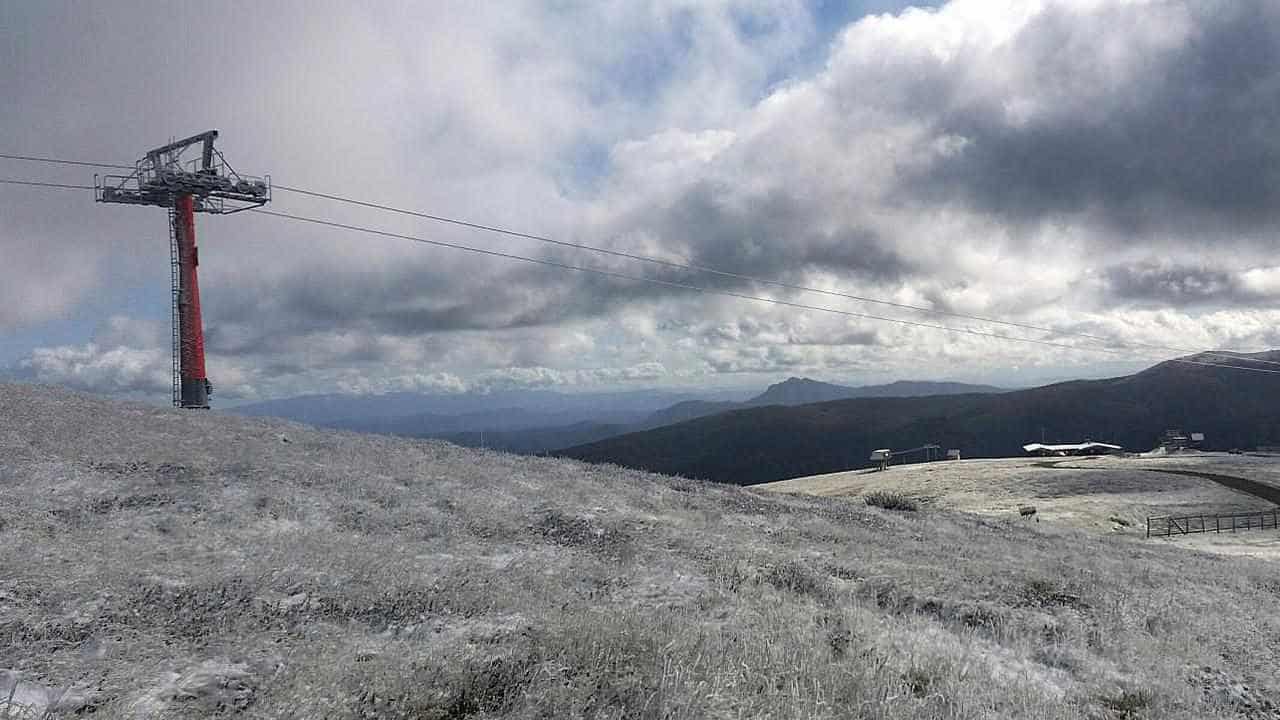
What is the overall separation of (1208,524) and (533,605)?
5427 centimetres

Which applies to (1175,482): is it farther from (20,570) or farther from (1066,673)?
(20,570)

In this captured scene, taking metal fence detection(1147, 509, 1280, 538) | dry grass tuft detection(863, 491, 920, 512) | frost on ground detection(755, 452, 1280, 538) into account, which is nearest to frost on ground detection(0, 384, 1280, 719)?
dry grass tuft detection(863, 491, 920, 512)

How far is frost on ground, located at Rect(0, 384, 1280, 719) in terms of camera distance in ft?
21.8

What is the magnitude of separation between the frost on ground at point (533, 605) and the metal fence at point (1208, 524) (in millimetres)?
26715

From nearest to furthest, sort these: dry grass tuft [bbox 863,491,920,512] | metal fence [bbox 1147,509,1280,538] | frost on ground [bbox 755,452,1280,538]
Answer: dry grass tuft [bbox 863,491,920,512] < metal fence [bbox 1147,509,1280,538] < frost on ground [bbox 755,452,1280,538]

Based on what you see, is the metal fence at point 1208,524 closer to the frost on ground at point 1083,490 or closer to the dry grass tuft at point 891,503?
the frost on ground at point 1083,490

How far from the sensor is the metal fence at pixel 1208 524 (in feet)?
138

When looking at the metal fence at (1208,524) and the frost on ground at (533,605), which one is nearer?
the frost on ground at (533,605)

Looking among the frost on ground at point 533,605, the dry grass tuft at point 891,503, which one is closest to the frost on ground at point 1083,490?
the dry grass tuft at point 891,503

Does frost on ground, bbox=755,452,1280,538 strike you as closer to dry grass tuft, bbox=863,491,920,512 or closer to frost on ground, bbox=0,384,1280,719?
dry grass tuft, bbox=863,491,920,512

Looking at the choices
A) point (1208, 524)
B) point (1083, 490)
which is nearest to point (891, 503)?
point (1208, 524)

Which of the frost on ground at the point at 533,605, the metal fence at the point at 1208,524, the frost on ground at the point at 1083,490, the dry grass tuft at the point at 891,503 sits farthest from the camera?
the frost on ground at the point at 1083,490

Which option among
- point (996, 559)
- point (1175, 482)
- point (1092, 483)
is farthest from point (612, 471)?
point (1175, 482)

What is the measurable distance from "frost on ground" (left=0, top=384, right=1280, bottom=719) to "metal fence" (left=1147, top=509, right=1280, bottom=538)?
26.7 metres
